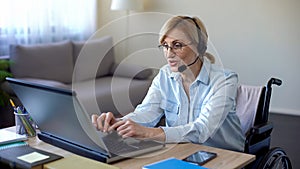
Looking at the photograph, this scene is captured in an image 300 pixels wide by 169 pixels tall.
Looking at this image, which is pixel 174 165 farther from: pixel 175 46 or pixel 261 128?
pixel 261 128

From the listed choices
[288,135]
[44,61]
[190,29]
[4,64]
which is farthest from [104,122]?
[288,135]

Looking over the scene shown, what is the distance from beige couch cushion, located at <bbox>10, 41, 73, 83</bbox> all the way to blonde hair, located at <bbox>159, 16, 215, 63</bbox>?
2.35 m

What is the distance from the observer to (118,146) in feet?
5.09

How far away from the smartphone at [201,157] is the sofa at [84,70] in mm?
2080

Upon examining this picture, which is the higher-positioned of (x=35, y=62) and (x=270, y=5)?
(x=270, y=5)

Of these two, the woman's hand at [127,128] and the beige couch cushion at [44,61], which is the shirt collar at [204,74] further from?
the beige couch cushion at [44,61]

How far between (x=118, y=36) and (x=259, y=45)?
5.89 feet

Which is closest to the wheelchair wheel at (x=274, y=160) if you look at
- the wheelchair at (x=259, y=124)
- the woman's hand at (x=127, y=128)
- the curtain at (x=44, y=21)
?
the wheelchair at (x=259, y=124)

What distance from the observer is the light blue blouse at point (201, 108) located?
1771mm

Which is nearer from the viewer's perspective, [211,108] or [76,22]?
[211,108]

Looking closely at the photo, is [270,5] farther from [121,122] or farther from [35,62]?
[121,122]

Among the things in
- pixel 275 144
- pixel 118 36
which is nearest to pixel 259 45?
pixel 275 144

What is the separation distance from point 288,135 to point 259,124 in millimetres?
2075

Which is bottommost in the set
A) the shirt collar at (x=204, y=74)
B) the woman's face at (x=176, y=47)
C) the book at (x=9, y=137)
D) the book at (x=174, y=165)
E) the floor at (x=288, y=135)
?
the floor at (x=288, y=135)
